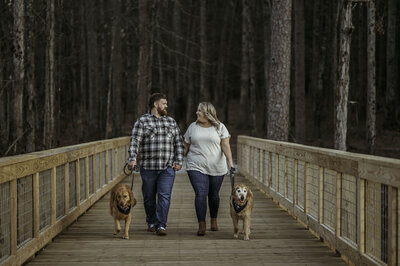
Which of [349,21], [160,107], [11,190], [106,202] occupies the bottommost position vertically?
[106,202]

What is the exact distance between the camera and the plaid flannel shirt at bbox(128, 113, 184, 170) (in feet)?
23.4

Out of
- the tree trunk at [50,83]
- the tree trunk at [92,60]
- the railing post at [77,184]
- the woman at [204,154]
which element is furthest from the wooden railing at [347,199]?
the tree trunk at [92,60]

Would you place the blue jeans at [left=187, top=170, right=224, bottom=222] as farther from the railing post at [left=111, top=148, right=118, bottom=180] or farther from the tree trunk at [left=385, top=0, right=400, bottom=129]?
the tree trunk at [left=385, top=0, right=400, bottom=129]

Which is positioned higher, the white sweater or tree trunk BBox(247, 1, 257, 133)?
tree trunk BBox(247, 1, 257, 133)

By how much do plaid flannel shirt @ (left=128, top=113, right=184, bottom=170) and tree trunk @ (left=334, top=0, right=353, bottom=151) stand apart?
6.69 metres

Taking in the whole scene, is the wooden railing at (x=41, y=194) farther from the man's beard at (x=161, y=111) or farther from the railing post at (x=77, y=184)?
the man's beard at (x=161, y=111)

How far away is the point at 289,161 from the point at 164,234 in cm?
266

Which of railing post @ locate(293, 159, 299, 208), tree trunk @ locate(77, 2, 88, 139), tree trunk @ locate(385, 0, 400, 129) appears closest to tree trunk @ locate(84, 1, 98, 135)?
tree trunk @ locate(77, 2, 88, 139)

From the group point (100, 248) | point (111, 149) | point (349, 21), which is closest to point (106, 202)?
point (111, 149)

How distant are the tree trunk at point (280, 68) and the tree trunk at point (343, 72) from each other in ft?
4.29

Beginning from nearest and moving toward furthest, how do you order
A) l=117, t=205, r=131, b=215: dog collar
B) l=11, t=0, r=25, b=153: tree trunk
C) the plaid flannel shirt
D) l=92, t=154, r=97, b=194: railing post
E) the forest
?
l=117, t=205, r=131, b=215: dog collar < the plaid flannel shirt < l=92, t=154, r=97, b=194: railing post < l=11, t=0, r=25, b=153: tree trunk < the forest

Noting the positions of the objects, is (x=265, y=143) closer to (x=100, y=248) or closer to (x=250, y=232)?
(x=250, y=232)

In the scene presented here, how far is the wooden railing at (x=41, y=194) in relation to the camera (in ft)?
16.8

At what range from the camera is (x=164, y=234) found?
23.7 ft
